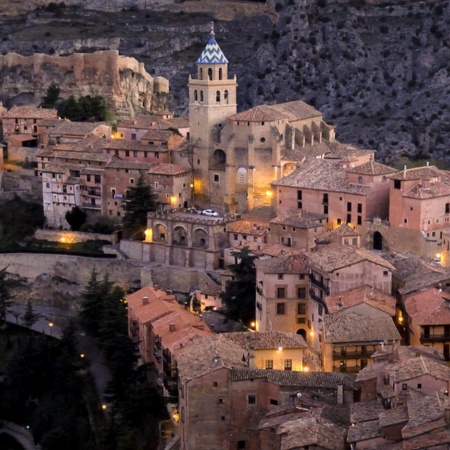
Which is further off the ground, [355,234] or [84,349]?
[355,234]

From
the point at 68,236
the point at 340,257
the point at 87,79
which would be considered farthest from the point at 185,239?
the point at 87,79

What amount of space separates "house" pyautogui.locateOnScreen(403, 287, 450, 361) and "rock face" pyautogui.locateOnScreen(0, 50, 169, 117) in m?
29.8

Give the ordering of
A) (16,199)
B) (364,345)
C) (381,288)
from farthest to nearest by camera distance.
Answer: (16,199), (381,288), (364,345)

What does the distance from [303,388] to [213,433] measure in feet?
8.13

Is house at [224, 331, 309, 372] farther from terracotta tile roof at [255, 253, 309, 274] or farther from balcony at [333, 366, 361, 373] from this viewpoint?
terracotta tile roof at [255, 253, 309, 274]

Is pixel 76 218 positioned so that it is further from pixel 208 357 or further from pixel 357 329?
pixel 208 357

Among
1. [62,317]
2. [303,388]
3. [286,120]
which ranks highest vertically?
[286,120]

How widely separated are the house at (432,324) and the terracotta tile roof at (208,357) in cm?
487

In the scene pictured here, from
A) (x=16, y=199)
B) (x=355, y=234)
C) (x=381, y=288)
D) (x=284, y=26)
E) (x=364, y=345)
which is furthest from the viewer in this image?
(x=284, y=26)

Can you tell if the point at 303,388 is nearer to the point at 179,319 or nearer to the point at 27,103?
the point at 179,319

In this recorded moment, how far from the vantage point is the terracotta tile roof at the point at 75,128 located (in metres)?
58.7

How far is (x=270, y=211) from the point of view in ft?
168

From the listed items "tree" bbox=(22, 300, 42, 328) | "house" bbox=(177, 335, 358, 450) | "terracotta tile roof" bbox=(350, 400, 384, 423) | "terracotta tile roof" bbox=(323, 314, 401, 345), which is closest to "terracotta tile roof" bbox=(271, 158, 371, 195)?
"tree" bbox=(22, 300, 42, 328)

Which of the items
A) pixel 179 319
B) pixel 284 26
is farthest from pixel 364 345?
pixel 284 26
